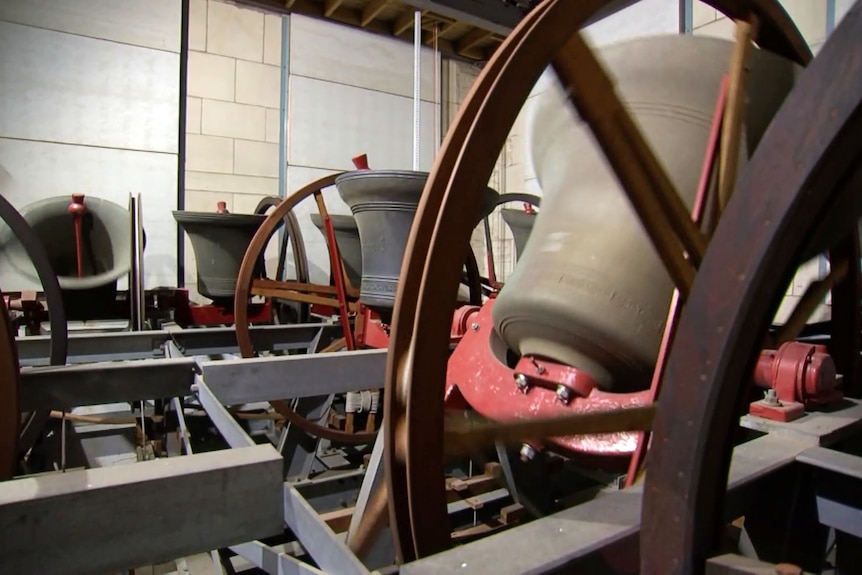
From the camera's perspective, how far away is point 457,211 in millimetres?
647

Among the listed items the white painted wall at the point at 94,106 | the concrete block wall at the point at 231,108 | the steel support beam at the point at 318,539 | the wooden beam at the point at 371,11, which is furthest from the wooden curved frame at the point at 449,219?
the wooden beam at the point at 371,11

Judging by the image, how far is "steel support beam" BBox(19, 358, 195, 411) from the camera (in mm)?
1158

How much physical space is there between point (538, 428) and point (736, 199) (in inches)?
14.8

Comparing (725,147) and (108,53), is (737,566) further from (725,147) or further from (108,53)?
(108,53)

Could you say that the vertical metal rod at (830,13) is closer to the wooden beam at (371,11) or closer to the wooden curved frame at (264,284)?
the wooden curved frame at (264,284)

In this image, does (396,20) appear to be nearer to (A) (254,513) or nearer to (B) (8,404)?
(B) (8,404)

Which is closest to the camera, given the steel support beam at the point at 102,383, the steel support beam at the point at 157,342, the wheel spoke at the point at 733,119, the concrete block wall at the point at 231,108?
the wheel spoke at the point at 733,119

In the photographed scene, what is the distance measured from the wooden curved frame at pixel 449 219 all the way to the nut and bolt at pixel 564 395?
11.3 inches

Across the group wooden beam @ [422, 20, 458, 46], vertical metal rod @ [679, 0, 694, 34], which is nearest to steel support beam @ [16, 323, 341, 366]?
vertical metal rod @ [679, 0, 694, 34]

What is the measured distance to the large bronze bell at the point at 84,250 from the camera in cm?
267

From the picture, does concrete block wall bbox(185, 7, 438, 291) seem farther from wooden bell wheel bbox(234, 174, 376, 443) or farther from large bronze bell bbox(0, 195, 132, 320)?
wooden bell wheel bbox(234, 174, 376, 443)

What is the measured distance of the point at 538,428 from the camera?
68 cm

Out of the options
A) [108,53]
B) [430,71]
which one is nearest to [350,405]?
[108,53]

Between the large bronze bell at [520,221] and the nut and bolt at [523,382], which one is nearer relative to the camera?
the nut and bolt at [523,382]
